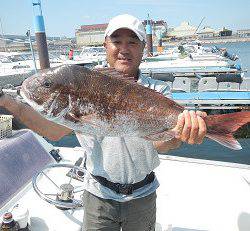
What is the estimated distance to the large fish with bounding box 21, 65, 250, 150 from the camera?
2059mm

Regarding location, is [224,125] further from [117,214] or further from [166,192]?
[166,192]

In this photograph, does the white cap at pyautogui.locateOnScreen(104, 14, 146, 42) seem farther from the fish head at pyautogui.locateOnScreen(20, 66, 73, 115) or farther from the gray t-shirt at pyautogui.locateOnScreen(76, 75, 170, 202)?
the fish head at pyautogui.locateOnScreen(20, 66, 73, 115)

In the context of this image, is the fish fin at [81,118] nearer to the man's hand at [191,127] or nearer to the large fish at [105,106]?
the large fish at [105,106]

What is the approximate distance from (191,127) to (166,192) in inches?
106

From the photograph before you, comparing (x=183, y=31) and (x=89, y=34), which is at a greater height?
(x=89, y=34)

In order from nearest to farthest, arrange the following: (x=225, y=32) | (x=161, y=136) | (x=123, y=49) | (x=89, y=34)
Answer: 1. (x=161, y=136)
2. (x=123, y=49)
3. (x=89, y=34)
4. (x=225, y=32)

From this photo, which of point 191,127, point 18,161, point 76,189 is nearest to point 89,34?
point 18,161

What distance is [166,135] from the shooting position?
2.25m

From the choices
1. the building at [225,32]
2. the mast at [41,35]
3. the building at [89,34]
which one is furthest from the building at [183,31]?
the mast at [41,35]

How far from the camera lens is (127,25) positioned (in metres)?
2.54

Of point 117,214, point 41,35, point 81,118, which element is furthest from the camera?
point 41,35

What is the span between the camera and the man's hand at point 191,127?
2.11m

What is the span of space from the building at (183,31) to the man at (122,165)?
123 metres

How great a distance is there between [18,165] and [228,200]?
2.96m
